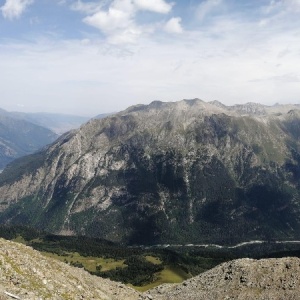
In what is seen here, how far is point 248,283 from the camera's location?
376 ft

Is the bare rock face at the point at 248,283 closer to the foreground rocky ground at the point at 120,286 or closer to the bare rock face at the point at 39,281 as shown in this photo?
the foreground rocky ground at the point at 120,286

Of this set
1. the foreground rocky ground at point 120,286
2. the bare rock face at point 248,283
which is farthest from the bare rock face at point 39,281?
the bare rock face at point 248,283

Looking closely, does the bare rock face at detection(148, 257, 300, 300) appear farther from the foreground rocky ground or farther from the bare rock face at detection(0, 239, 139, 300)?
the bare rock face at detection(0, 239, 139, 300)

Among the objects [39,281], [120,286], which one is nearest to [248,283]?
[120,286]

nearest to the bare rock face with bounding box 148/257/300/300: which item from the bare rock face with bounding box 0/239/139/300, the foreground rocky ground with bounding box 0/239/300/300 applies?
the foreground rocky ground with bounding box 0/239/300/300

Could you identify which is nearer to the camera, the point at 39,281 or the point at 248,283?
the point at 39,281

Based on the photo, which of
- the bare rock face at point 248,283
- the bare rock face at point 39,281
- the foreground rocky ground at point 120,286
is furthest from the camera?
the bare rock face at point 248,283

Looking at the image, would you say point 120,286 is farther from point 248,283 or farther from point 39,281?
point 39,281

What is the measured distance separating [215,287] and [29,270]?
57266 millimetres

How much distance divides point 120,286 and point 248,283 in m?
39.5

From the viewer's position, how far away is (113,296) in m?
109

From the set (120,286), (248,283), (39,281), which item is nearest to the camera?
(39,281)

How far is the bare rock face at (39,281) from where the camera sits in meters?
81.1

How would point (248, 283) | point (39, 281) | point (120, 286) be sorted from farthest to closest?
point (120, 286)
point (248, 283)
point (39, 281)
